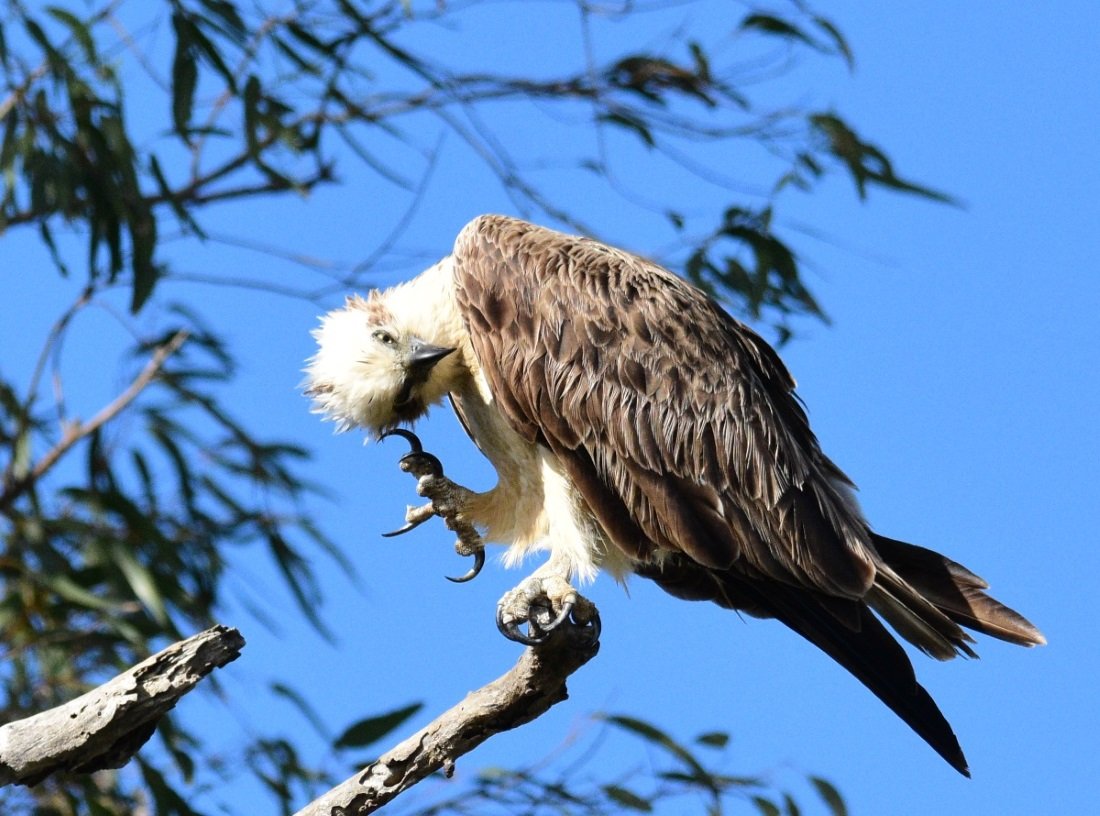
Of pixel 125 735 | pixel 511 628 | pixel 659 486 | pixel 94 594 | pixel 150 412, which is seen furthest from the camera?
pixel 150 412

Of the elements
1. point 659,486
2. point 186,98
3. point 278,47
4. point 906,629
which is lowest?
point 906,629

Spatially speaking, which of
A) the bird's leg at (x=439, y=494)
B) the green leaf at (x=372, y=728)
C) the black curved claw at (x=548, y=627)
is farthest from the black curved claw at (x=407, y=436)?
the green leaf at (x=372, y=728)

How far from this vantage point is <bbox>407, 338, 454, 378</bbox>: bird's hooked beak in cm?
344

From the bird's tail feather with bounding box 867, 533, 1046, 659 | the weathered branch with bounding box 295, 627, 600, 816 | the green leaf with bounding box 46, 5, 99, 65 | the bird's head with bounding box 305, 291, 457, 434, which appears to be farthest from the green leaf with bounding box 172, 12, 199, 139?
the bird's tail feather with bounding box 867, 533, 1046, 659

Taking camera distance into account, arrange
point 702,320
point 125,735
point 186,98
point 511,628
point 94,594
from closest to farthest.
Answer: point 125,735 < point 511,628 < point 702,320 < point 186,98 < point 94,594

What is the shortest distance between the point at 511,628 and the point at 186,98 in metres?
2.30

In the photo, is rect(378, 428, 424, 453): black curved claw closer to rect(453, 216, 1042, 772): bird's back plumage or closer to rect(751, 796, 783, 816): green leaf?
rect(453, 216, 1042, 772): bird's back plumage

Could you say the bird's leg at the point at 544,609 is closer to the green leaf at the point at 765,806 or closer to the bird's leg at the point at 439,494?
the bird's leg at the point at 439,494

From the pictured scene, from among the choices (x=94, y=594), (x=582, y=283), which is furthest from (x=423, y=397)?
(x=94, y=594)

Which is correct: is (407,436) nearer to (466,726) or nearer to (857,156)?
(466,726)

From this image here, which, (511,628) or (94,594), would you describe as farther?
(94,594)

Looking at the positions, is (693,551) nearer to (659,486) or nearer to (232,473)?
(659,486)

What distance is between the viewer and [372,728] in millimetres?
4707

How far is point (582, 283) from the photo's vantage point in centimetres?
355
